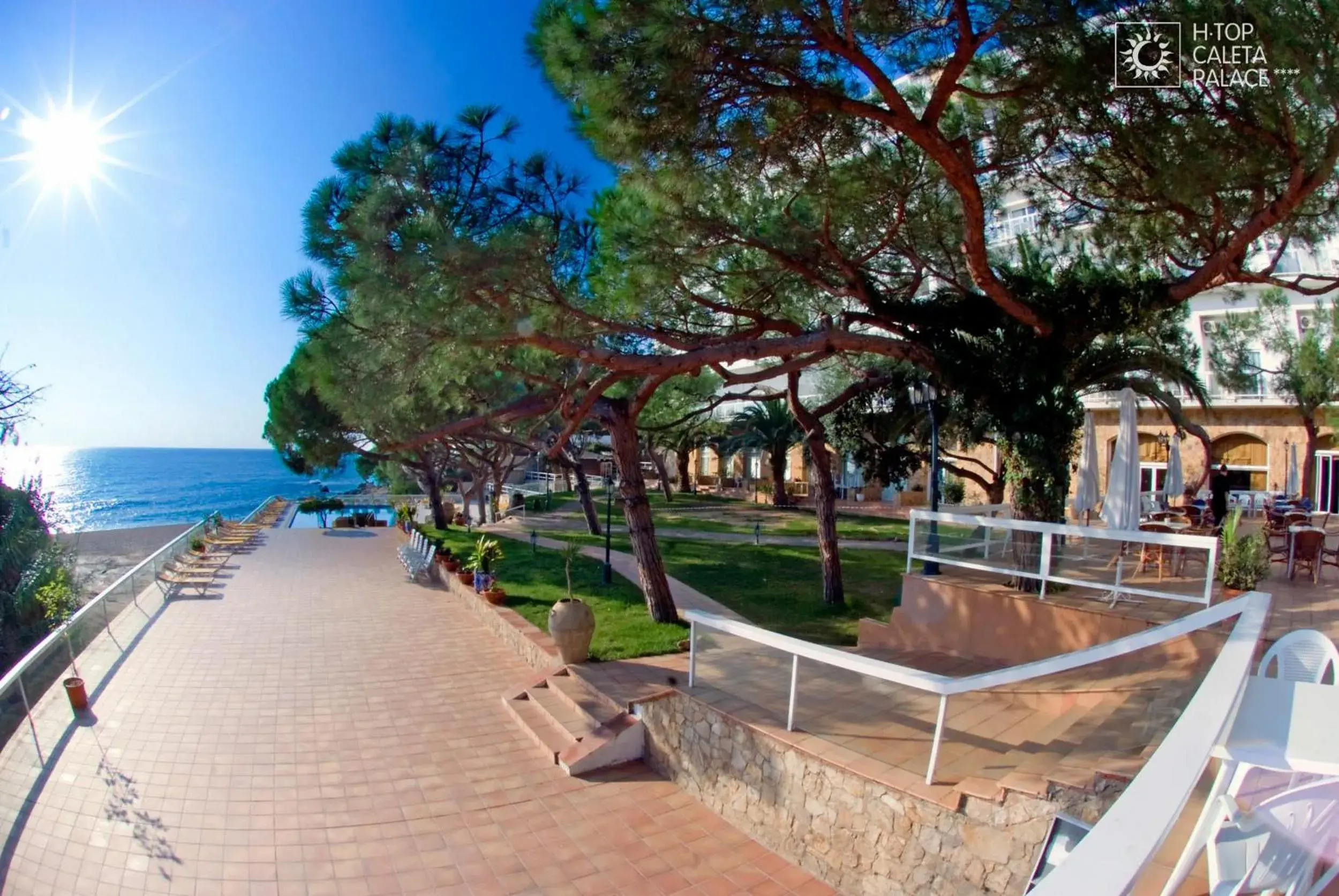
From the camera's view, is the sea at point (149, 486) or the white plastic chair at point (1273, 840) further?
the sea at point (149, 486)

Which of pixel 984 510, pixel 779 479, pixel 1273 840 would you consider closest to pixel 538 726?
pixel 1273 840

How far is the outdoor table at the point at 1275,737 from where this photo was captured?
1939 mm

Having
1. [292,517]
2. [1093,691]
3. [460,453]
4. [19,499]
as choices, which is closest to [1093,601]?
[1093,691]

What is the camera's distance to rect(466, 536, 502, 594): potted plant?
40.8 ft

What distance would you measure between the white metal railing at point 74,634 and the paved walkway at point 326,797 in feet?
0.69

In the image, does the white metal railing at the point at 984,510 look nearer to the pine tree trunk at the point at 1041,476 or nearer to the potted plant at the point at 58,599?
the pine tree trunk at the point at 1041,476

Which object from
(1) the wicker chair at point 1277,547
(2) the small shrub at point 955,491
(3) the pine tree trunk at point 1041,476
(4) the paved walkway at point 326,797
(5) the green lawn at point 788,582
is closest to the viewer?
(4) the paved walkway at point 326,797

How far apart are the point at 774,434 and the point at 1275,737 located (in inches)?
1038

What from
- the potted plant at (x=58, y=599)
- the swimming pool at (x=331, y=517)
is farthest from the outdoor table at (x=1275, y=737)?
the swimming pool at (x=331, y=517)

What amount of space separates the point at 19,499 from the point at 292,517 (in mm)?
17913

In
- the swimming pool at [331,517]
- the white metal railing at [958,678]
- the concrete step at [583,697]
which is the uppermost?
the white metal railing at [958,678]

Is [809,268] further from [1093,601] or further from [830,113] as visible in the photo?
[1093,601]

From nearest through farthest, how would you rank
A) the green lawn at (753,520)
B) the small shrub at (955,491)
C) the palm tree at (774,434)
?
the green lawn at (753,520), the small shrub at (955,491), the palm tree at (774,434)

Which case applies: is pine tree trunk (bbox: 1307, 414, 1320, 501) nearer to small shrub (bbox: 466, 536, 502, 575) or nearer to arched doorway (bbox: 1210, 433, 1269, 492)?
arched doorway (bbox: 1210, 433, 1269, 492)
